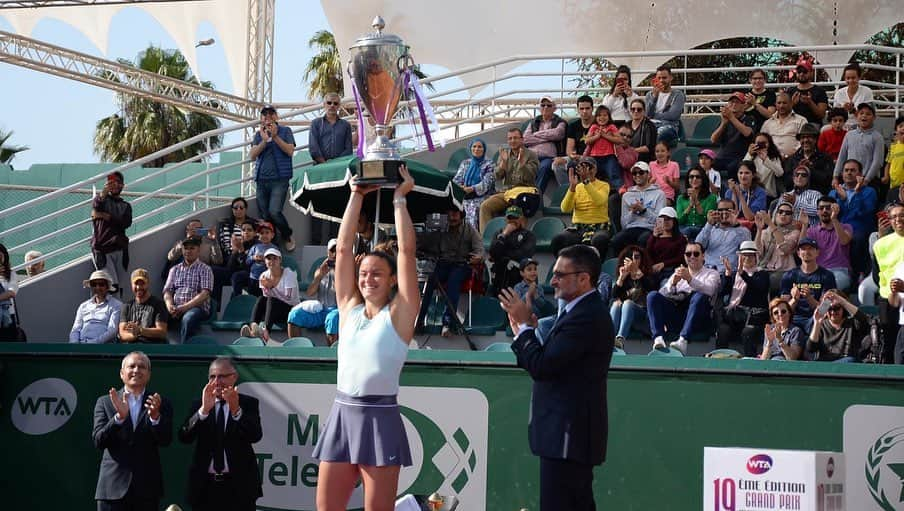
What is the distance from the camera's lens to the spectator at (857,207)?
12.2 m

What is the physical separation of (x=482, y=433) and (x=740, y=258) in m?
4.09

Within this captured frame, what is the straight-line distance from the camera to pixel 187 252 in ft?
41.3

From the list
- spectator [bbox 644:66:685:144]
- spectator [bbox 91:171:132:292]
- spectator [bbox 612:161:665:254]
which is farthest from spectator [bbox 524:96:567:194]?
spectator [bbox 91:171:132:292]

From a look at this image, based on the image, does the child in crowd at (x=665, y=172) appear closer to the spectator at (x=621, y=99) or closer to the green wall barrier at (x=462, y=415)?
the spectator at (x=621, y=99)

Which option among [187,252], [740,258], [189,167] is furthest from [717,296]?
[189,167]

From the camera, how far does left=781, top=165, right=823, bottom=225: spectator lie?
1274 cm

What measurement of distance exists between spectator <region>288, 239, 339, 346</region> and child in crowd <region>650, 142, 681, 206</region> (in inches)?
143

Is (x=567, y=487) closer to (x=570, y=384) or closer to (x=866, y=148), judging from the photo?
(x=570, y=384)

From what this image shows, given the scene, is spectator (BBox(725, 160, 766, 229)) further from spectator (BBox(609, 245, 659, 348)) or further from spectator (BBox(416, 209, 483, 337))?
spectator (BBox(416, 209, 483, 337))

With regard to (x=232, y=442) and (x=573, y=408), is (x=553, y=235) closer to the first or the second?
(x=232, y=442)

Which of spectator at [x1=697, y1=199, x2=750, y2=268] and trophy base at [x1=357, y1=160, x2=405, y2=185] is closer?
trophy base at [x1=357, y1=160, x2=405, y2=185]

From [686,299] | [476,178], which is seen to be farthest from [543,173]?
[686,299]

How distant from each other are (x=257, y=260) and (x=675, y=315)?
4.24m

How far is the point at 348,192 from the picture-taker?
468 inches
